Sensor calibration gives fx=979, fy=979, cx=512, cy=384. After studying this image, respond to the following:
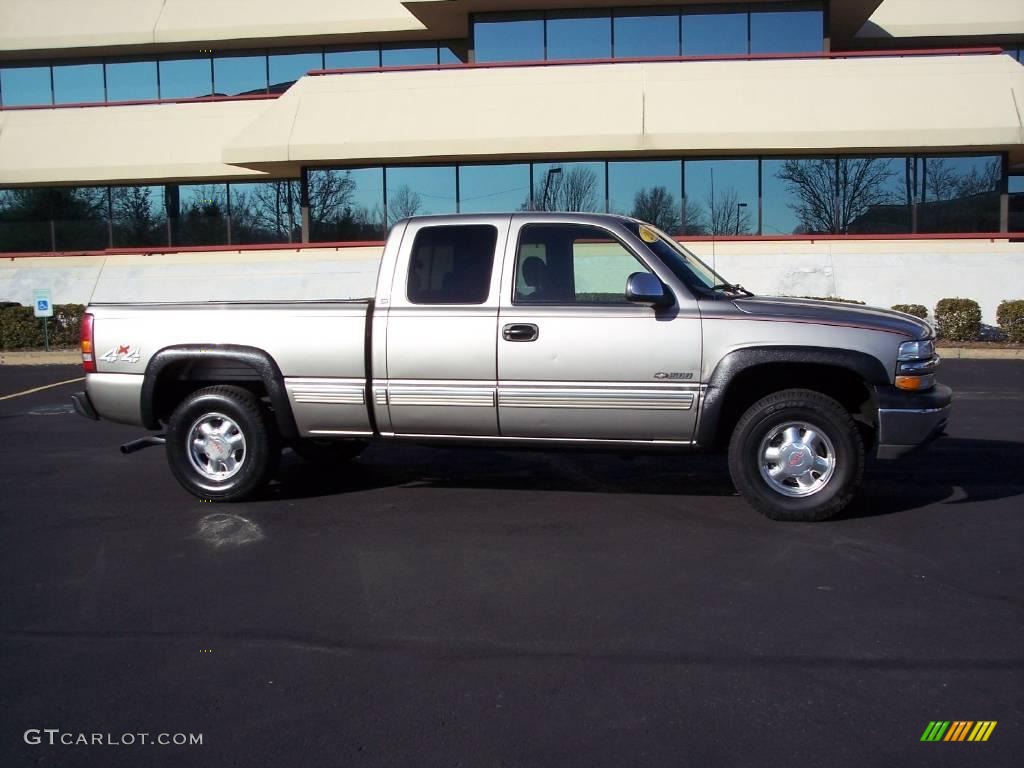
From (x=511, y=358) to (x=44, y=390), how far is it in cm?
1058

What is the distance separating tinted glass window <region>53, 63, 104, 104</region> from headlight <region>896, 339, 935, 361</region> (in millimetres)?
26364

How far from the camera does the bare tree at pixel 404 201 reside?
891 inches

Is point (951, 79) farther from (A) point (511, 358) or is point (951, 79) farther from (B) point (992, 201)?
(A) point (511, 358)

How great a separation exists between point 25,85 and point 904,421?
2852 centimetres

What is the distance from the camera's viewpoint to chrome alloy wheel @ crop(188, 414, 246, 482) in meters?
7.24

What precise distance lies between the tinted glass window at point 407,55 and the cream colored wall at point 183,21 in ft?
2.65

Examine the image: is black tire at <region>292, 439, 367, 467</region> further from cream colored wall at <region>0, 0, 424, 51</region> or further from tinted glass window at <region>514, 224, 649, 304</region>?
cream colored wall at <region>0, 0, 424, 51</region>

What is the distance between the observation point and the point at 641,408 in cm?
657

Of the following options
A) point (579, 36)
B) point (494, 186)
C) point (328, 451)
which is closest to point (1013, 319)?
point (494, 186)

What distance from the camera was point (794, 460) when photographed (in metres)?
6.50

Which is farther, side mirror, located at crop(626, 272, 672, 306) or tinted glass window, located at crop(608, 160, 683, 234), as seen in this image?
tinted glass window, located at crop(608, 160, 683, 234)

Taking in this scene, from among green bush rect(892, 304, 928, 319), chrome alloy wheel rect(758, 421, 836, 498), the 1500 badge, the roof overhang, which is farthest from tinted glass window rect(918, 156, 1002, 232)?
the 1500 badge

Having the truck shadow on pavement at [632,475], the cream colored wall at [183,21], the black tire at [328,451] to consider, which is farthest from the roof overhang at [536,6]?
the black tire at [328,451]

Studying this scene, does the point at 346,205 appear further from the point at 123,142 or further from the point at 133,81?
the point at 133,81
